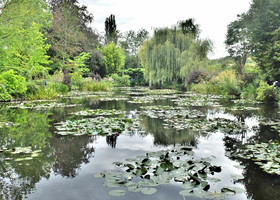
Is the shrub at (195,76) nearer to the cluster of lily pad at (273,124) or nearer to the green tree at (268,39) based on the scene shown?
the green tree at (268,39)

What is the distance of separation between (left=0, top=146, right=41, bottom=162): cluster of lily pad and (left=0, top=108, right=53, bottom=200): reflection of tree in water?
8 centimetres

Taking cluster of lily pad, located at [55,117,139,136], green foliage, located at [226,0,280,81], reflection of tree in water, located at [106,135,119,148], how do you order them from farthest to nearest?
1. green foliage, located at [226,0,280,81]
2. cluster of lily pad, located at [55,117,139,136]
3. reflection of tree in water, located at [106,135,119,148]

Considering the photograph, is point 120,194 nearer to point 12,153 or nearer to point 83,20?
point 12,153

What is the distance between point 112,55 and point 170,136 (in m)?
32.8

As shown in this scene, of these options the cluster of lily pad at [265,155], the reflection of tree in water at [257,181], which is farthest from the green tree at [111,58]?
the reflection of tree in water at [257,181]

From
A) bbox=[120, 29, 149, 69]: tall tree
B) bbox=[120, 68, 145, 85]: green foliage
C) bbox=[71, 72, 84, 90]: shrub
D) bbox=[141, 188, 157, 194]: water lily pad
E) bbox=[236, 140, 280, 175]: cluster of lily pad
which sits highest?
bbox=[120, 29, 149, 69]: tall tree

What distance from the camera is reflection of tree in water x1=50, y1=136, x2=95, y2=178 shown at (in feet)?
8.58

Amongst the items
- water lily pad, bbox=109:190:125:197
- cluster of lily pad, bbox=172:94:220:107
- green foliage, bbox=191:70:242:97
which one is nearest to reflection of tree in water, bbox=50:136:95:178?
water lily pad, bbox=109:190:125:197

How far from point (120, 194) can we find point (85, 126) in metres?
3.07

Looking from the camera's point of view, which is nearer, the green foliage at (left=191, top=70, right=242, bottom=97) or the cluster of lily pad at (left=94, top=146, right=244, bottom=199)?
the cluster of lily pad at (left=94, top=146, right=244, bottom=199)

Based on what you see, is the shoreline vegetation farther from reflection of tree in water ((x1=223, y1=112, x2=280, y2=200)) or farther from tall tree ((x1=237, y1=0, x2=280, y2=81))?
reflection of tree in water ((x1=223, y1=112, x2=280, y2=200))

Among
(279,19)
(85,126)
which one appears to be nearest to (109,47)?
(279,19)

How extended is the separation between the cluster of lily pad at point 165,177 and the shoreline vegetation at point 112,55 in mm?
6501

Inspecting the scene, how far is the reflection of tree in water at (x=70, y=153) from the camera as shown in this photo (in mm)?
2615
